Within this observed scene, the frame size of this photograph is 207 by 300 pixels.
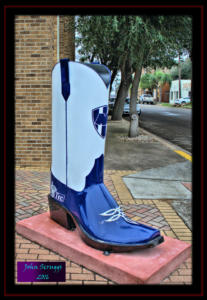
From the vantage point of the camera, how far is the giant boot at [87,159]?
254 centimetres

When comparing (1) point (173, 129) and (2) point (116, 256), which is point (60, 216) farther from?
(1) point (173, 129)

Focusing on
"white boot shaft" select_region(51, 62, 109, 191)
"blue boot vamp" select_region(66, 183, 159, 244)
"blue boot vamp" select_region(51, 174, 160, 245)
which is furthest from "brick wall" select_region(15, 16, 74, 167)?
"blue boot vamp" select_region(66, 183, 159, 244)

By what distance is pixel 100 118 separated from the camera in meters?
2.71

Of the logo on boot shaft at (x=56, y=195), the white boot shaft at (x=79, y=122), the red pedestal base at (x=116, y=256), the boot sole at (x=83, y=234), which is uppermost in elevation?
the white boot shaft at (x=79, y=122)

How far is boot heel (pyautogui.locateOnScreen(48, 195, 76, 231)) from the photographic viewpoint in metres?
2.93

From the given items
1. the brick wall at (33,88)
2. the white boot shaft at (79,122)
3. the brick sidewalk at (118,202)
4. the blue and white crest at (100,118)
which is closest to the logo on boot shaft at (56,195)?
the white boot shaft at (79,122)

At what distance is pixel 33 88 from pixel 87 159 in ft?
11.6

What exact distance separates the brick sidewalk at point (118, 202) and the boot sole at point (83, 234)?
0.22 meters

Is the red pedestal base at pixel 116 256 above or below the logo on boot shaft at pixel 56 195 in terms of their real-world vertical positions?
below

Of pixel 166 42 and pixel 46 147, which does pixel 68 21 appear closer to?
pixel 166 42

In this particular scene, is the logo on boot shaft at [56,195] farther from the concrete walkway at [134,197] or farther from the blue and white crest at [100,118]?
the blue and white crest at [100,118]

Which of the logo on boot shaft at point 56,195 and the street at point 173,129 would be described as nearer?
the logo on boot shaft at point 56,195

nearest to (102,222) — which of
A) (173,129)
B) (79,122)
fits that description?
(79,122)

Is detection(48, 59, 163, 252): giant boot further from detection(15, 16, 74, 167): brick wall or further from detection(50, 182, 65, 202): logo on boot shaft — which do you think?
detection(15, 16, 74, 167): brick wall
